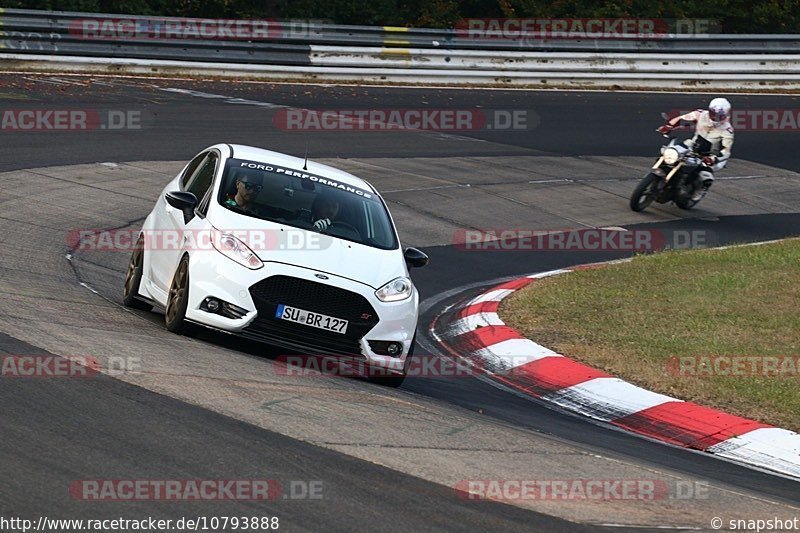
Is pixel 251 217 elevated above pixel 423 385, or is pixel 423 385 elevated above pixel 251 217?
pixel 251 217

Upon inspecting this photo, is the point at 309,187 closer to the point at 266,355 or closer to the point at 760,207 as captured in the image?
the point at 266,355

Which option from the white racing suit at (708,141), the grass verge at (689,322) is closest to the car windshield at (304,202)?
the grass verge at (689,322)

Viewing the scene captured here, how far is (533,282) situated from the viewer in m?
13.7

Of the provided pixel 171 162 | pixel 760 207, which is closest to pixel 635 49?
pixel 760 207

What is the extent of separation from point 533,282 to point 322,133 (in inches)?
349

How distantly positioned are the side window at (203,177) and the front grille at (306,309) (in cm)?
150

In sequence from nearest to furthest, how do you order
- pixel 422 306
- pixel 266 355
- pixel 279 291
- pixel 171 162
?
pixel 279 291 → pixel 266 355 → pixel 422 306 → pixel 171 162

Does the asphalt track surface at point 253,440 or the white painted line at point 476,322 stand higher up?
the asphalt track surface at point 253,440

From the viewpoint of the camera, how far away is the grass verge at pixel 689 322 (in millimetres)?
9570
